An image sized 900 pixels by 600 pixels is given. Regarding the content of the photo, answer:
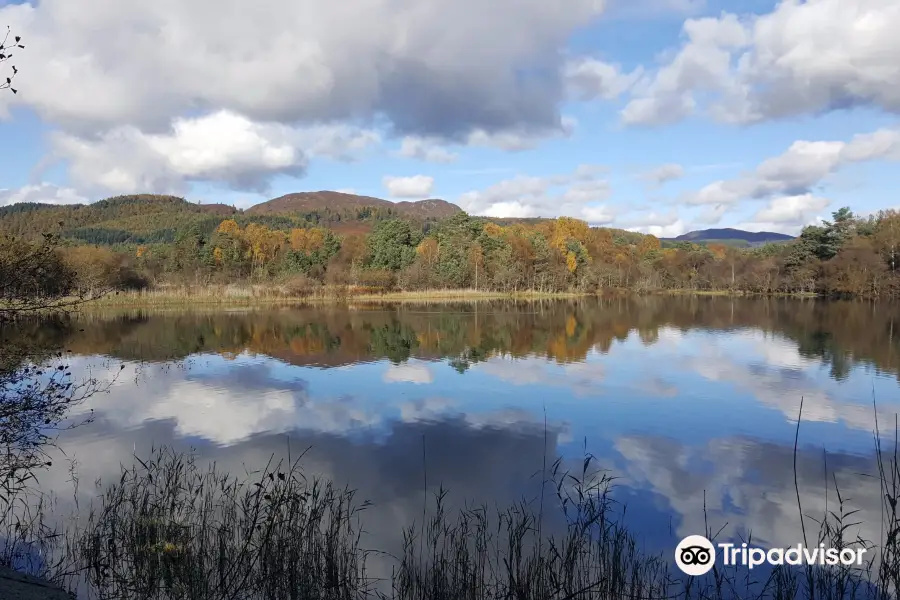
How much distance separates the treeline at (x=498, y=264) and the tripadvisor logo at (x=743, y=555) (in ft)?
159

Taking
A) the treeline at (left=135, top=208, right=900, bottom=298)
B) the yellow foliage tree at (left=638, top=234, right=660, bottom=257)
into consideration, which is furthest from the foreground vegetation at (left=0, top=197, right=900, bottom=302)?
the yellow foliage tree at (left=638, top=234, right=660, bottom=257)

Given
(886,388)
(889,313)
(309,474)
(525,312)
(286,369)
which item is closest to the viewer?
(309,474)

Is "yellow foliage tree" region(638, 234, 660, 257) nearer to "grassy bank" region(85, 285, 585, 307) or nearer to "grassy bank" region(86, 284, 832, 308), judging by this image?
"grassy bank" region(86, 284, 832, 308)

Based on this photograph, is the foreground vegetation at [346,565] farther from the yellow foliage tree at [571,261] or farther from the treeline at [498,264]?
the yellow foliage tree at [571,261]

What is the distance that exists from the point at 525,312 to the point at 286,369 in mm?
24505

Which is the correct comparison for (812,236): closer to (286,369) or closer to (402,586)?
(286,369)

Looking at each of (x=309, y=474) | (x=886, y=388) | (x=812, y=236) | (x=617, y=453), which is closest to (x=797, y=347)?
(x=886, y=388)

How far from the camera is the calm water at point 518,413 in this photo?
789 centimetres

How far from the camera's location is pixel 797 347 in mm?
22078

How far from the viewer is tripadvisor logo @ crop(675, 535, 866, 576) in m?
5.61

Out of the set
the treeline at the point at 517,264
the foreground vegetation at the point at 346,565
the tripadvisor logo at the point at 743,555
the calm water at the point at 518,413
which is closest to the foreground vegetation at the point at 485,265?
the treeline at the point at 517,264

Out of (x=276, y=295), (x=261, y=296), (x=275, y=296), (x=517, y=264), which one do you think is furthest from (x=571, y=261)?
(x=261, y=296)

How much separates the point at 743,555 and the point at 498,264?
54.9 metres

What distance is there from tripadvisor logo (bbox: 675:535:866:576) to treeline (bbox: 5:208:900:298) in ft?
159
